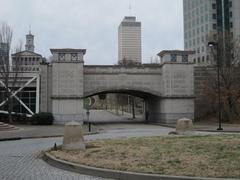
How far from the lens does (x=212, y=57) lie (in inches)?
2031

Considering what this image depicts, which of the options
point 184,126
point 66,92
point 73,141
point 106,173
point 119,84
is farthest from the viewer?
point 119,84

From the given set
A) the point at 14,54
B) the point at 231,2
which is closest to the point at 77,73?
the point at 14,54

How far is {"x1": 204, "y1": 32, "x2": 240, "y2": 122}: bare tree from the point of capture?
46594 mm

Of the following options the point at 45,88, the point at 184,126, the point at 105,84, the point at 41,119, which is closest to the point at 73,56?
the point at 105,84

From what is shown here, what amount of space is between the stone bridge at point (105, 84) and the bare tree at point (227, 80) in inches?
113

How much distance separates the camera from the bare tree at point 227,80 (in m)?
46.6

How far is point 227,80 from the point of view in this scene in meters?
47.4

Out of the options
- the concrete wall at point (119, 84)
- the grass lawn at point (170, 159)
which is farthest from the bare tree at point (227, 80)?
the grass lawn at point (170, 159)

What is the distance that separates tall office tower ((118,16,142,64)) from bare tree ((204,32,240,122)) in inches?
4255

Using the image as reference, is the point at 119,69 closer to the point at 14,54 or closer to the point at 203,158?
the point at 14,54

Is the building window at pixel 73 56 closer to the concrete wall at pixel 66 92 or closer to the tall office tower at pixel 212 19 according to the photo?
the concrete wall at pixel 66 92

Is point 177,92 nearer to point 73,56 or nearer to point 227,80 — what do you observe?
point 227,80

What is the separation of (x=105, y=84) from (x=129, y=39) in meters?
118

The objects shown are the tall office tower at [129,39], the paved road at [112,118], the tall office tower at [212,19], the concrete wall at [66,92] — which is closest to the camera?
the concrete wall at [66,92]
